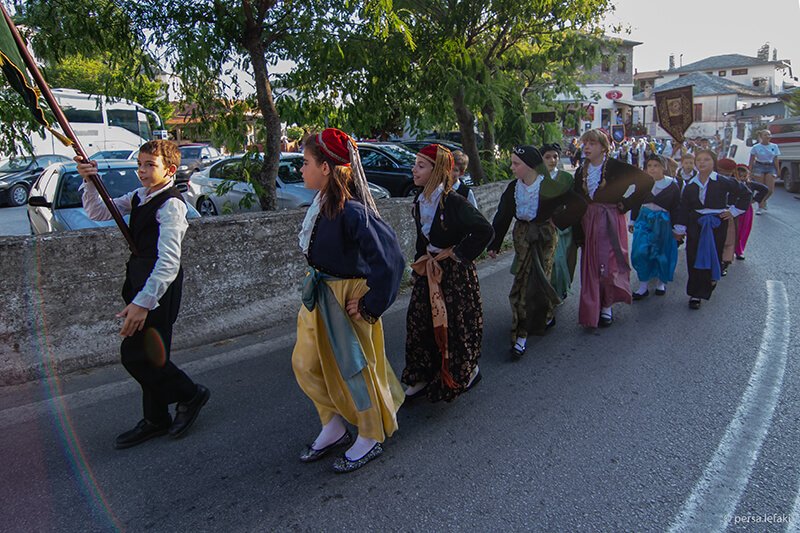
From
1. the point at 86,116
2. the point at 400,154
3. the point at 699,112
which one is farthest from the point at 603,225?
the point at 699,112

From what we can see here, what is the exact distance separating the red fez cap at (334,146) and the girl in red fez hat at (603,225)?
3126mm

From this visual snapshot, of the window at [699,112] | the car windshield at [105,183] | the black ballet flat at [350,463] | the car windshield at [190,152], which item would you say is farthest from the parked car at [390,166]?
the window at [699,112]

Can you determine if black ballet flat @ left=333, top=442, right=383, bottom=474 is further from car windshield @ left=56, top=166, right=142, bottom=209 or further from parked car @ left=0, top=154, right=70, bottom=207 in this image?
parked car @ left=0, top=154, right=70, bottom=207

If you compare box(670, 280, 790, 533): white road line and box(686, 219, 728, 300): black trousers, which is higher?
box(686, 219, 728, 300): black trousers

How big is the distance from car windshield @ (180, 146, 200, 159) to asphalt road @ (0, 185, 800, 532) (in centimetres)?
2349

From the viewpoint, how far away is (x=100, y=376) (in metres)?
4.39

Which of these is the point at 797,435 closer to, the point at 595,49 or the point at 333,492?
the point at 333,492

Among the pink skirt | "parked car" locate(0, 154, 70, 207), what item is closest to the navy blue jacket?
the pink skirt

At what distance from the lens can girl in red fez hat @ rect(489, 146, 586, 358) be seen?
15.4 ft

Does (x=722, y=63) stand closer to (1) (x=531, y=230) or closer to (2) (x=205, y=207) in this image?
(2) (x=205, y=207)

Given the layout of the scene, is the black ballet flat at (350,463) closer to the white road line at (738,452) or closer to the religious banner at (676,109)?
the white road line at (738,452)

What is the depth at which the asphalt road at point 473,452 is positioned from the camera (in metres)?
2.67

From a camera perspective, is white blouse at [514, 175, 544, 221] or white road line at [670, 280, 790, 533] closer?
white road line at [670, 280, 790, 533]

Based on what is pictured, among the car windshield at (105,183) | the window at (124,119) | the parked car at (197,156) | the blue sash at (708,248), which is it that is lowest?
the blue sash at (708,248)
